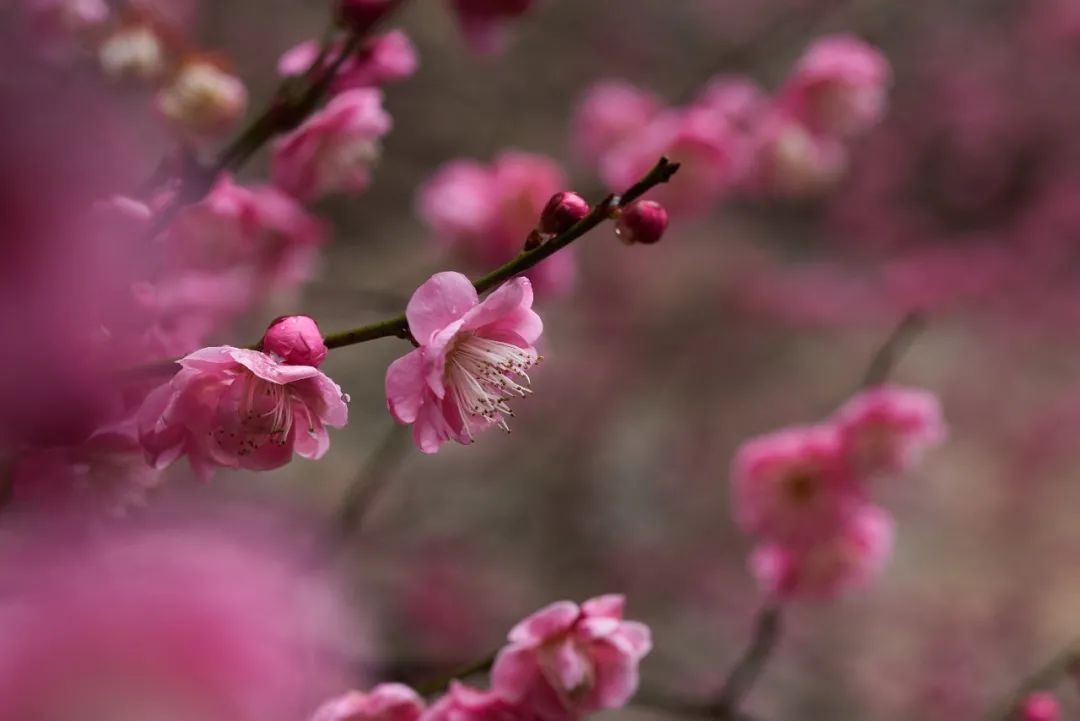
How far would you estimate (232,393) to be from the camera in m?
0.37

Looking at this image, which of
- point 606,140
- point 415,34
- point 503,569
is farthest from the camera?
point 415,34

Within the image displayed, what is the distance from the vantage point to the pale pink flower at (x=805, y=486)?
705mm

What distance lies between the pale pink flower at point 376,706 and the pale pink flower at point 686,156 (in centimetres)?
46

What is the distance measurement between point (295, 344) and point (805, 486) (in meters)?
0.46

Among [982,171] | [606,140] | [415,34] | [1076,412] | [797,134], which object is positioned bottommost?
[1076,412]

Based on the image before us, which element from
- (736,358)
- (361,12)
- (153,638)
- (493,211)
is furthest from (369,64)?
(736,358)

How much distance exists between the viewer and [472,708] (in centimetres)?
43

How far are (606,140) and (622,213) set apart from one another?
608 millimetres

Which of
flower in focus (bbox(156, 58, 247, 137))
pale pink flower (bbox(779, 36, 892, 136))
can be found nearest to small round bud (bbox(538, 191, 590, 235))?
flower in focus (bbox(156, 58, 247, 137))

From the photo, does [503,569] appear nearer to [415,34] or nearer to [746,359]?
[746,359]

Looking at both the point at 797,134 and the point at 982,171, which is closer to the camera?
the point at 797,134

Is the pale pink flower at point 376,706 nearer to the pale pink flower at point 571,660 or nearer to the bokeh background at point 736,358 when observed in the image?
the pale pink flower at point 571,660

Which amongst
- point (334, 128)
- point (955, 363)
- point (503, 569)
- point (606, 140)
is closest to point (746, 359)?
point (955, 363)

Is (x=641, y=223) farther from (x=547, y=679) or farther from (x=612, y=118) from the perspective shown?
(x=612, y=118)
